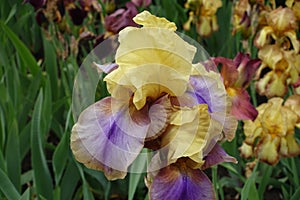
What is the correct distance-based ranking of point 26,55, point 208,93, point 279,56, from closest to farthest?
point 208,93 < point 279,56 < point 26,55

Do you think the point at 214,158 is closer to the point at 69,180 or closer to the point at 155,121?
the point at 155,121

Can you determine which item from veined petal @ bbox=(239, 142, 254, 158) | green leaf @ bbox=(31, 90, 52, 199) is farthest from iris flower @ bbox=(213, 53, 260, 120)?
green leaf @ bbox=(31, 90, 52, 199)

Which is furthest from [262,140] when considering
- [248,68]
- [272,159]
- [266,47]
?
[266,47]

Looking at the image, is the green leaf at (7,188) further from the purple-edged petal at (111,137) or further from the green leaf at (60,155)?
the purple-edged petal at (111,137)

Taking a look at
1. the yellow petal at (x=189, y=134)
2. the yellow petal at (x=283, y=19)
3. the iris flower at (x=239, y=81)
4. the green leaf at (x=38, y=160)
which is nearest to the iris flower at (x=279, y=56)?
the yellow petal at (x=283, y=19)

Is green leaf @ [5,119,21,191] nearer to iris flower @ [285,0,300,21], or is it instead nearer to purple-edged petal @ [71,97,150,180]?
purple-edged petal @ [71,97,150,180]

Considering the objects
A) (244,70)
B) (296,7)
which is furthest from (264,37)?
(244,70)
